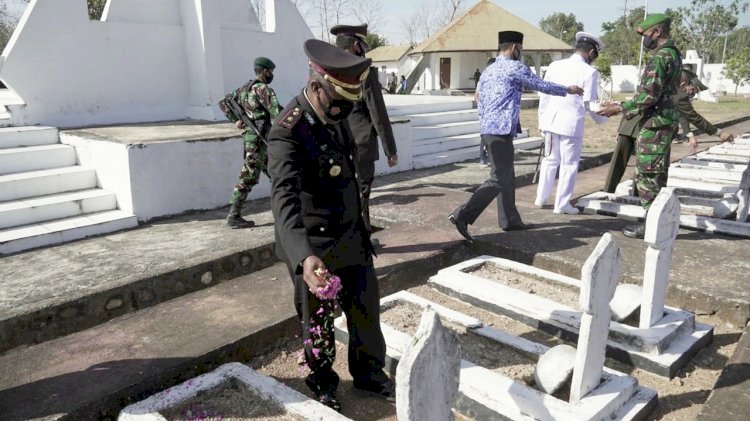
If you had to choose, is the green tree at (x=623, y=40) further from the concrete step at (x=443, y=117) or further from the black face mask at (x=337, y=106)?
the black face mask at (x=337, y=106)

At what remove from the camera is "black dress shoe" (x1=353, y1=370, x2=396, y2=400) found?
272 centimetres

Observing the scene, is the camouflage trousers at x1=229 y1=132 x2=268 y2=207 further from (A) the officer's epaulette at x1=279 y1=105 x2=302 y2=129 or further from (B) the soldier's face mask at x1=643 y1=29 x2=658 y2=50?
(B) the soldier's face mask at x1=643 y1=29 x2=658 y2=50

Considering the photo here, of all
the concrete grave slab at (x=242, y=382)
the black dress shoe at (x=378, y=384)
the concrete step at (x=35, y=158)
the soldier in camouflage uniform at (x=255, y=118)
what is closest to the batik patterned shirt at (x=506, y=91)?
the soldier in camouflage uniform at (x=255, y=118)

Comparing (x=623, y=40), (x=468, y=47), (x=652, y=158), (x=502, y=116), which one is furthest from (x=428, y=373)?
(x=623, y=40)

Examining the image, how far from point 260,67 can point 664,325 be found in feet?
12.4

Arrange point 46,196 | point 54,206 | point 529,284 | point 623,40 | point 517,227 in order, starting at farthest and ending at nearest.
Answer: point 623,40 → point 46,196 → point 517,227 → point 54,206 → point 529,284

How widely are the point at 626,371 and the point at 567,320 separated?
463 mm

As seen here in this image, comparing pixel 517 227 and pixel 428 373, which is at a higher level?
pixel 428 373

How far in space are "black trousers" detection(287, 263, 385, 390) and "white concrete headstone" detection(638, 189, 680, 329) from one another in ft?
4.93

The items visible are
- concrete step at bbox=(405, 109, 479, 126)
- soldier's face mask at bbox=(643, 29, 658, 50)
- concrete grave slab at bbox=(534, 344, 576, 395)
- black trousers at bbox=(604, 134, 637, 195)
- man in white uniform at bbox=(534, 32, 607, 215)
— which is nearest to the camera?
concrete grave slab at bbox=(534, 344, 576, 395)

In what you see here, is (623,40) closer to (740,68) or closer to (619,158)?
(740,68)

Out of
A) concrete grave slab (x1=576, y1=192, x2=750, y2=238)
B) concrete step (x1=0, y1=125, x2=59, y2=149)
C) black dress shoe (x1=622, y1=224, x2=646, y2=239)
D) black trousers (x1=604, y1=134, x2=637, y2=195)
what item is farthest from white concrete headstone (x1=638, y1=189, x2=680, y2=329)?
concrete step (x1=0, y1=125, x2=59, y2=149)

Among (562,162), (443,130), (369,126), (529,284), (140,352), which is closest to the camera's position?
(140,352)

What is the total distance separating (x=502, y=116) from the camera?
15.7ft
